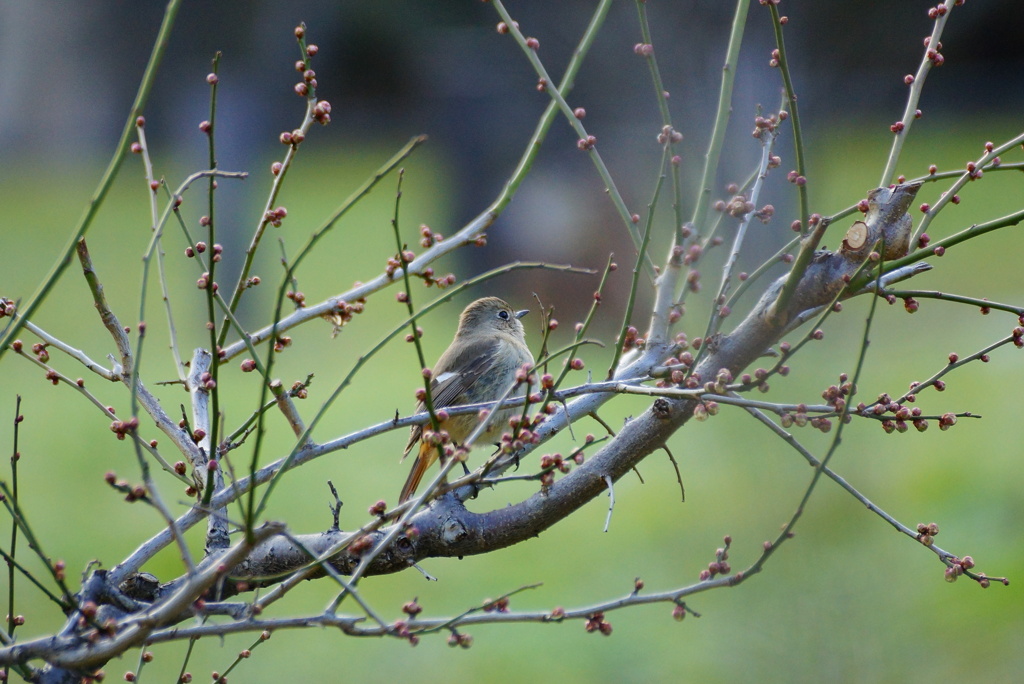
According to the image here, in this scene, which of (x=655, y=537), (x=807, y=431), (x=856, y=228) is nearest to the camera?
(x=856, y=228)

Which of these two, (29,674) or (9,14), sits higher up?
(9,14)

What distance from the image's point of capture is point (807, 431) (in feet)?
12.5

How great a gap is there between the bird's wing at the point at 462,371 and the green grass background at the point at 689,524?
36.8 inches

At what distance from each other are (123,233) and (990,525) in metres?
18.3

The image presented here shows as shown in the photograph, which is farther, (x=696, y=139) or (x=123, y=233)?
(x=123, y=233)

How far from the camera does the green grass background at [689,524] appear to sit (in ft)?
12.4

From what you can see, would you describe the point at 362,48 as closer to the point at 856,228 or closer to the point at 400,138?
the point at 400,138

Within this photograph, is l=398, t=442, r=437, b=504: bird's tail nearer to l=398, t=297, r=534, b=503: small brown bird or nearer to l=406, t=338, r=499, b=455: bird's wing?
l=398, t=297, r=534, b=503: small brown bird

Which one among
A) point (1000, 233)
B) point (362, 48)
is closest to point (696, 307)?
point (1000, 233)

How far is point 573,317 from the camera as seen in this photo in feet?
39.8

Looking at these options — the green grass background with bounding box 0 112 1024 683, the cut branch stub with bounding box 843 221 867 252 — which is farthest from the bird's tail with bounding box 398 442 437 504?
the cut branch stub with bounding box 843 221 867 252

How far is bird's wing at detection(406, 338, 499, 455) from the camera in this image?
4.57 meters

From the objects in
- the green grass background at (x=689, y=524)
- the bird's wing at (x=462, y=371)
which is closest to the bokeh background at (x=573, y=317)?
the green grass background at (x=689, y=524)

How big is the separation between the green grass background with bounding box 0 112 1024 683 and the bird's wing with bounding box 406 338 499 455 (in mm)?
936
